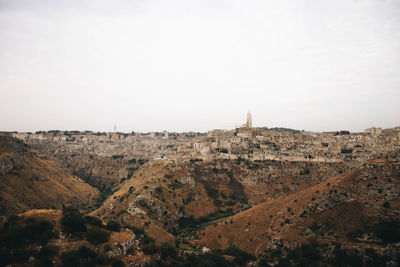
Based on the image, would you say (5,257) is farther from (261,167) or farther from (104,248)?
(261,167)

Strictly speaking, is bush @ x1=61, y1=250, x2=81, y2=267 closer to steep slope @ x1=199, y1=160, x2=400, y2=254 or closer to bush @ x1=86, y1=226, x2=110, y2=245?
bush @ x1=86, y1=226, x2=110, y2=245

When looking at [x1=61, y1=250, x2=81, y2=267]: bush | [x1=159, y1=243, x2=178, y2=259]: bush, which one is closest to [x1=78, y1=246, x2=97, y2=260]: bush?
[x1=61, y1=250, x2=81, y2=267]: bush

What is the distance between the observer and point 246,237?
141ft

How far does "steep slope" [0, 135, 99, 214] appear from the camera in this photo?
62.8 meters

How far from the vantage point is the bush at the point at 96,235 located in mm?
23906

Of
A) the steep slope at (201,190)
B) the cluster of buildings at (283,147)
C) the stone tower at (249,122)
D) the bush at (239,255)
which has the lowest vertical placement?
the bush at (239,255)

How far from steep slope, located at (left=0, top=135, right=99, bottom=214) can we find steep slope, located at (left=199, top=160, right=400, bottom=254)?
42968 millimetres

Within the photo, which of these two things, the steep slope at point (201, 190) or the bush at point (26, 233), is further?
the steep slope at point (201, 190)

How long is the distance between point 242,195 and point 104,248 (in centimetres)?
5228

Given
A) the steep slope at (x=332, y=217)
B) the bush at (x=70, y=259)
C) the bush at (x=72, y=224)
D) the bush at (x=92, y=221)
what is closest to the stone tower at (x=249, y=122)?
the steep slope at (x=332, y=217)

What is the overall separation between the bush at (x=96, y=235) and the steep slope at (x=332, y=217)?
21.9 m

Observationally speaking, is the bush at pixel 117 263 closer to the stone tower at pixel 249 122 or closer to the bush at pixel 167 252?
the bush at pixel 167 252

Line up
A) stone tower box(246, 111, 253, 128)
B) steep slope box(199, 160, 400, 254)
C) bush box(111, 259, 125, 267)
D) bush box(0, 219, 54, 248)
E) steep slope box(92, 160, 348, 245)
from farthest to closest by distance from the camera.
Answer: stone tower box(246, 111, 253, 128), steep slope box(92, 160, 348, 245), steep slope box(199, 160, 400, 254), bush box(111, 259, 125, 267), bush box(0, 219, 54, 248)

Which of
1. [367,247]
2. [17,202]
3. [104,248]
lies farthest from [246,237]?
[17,202]
